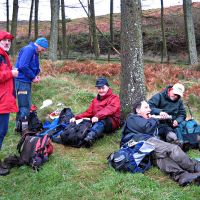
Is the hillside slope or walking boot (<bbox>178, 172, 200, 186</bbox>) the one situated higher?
the hillside slope

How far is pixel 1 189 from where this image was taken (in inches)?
209

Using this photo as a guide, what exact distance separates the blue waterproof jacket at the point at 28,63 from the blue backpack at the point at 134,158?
9.47 ft

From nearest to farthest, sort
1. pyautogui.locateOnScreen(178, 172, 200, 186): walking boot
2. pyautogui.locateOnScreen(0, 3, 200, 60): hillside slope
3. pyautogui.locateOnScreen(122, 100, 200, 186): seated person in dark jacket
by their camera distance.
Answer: pyautogui.locateOnScreen(178, 172, 200, 186): walking boot < pyautogui.locateOnScreen(122, 100, 200, 186): seated person in dark jacket < pyautogui.locateOnScreen(0, 3, 200, 60): hillside slope

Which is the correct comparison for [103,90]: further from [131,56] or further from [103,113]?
[131,56]

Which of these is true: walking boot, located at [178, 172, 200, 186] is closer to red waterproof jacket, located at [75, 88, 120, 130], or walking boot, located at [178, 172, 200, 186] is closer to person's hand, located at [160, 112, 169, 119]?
person's hand, located at [160, 112, 169, 119]

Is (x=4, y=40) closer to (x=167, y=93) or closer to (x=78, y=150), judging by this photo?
(x=78, y=150)

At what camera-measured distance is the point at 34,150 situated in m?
5.94

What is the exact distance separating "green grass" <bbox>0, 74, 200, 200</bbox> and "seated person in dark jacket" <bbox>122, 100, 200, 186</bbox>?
0.14 meters

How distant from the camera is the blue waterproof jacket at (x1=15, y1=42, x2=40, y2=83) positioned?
7.31 metres

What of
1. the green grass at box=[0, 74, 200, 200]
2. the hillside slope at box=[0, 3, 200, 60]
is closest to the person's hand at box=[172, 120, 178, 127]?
the green grass at box=[0, 74, 200, 200]

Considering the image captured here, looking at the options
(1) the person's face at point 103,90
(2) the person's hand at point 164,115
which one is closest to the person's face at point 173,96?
(2) the person's hand at point 164,115

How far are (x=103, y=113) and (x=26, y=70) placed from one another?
185 centimetres

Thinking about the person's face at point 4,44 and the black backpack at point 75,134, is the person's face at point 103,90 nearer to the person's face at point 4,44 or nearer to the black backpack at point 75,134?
the black backpack at point 75,134

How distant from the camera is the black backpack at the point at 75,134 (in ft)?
22.1
